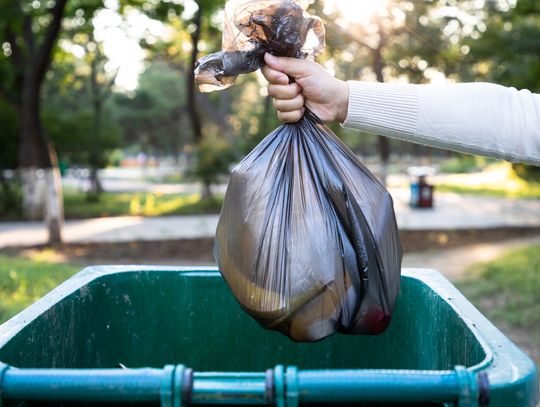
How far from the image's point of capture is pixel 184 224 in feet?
43.0

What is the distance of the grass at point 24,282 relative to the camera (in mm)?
4520

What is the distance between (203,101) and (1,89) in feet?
48.6

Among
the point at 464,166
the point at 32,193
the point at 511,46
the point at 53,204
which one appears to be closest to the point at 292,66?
the point at 53,204

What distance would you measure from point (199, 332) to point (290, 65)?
36.1 inches

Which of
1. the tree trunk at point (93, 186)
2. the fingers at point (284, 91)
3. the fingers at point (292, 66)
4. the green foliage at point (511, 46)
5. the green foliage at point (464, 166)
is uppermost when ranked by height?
the fingers at point (292, 66)

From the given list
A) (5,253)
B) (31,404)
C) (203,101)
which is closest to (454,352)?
(31,404)

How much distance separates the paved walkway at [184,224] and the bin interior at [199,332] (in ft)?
29.2

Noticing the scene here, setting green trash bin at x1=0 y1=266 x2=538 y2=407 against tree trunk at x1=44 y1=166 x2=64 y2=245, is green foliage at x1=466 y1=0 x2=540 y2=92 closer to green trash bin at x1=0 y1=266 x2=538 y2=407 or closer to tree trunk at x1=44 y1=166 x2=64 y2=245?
tree trunk at x1=44 y1=166 x2=64 y2=245

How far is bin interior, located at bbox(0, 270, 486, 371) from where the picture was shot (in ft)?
5.94

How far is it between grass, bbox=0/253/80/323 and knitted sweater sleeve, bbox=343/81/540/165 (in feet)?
10.5

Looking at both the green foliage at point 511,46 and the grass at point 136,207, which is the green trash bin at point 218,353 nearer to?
the green foliage at point 511,46

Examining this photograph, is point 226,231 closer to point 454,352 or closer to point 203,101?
point 454,352

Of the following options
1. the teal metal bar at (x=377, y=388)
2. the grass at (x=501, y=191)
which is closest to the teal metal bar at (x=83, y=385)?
the teal metal bar at (x=377, y=388)

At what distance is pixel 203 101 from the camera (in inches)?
1126
